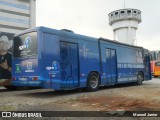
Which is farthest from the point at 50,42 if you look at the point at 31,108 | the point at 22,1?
the point at 22,1

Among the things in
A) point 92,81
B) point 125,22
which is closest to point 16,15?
point 125,22

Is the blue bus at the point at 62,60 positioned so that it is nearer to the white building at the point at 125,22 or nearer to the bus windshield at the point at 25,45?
the bus windshield at the point at 25,45

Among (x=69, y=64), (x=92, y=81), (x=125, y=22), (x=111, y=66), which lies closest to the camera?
(x=69, y=64)

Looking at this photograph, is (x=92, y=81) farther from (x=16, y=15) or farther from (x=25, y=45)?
(x=16, y=15)

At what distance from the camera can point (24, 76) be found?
1170 centimetres

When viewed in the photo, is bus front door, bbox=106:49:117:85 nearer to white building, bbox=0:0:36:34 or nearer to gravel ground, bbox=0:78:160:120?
gravel ground, bbox=0:78:160:120

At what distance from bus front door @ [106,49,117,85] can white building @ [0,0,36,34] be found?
6267 centimetres

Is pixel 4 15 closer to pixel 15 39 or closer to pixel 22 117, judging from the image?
pixel 15 39

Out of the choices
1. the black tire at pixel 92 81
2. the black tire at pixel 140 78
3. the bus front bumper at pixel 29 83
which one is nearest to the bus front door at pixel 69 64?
the black tire at pixel 92 81

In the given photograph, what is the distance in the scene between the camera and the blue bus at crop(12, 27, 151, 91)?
11125 millimetres

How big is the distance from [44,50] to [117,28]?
6187cm

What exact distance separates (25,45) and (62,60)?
71.6 inches

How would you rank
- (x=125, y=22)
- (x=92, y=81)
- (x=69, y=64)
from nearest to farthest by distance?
(x=69, y=64) < (x=92, y=81) < (x=125, y=22)

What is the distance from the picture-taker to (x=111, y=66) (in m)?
16.0
